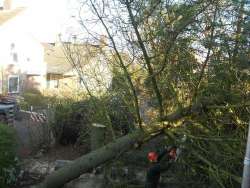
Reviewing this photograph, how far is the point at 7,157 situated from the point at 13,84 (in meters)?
24.7

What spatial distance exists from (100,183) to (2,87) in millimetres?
22299

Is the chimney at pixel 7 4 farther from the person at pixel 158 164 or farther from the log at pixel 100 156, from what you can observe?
the person at pixel 158 164

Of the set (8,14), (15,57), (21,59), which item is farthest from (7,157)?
(8,14)

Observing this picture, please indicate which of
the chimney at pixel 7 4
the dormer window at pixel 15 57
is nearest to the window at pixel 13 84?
the dormer window at pixel 15 57

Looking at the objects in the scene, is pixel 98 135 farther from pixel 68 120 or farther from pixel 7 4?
pixel 7 4

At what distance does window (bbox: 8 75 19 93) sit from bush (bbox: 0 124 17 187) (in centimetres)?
2355

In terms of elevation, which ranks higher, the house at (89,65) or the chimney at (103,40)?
the chimney at (103,40)

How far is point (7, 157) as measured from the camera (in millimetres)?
7699

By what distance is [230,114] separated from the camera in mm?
6375

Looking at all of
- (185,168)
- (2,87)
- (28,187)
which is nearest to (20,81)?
(2,87)

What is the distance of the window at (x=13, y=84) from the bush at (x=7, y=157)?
23548 mm

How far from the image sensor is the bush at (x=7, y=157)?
298 inches

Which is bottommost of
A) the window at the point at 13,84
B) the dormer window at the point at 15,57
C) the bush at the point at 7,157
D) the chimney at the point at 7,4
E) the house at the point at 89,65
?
the bush at the point at 7,157

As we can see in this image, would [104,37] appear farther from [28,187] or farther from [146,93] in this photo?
[28,187]
